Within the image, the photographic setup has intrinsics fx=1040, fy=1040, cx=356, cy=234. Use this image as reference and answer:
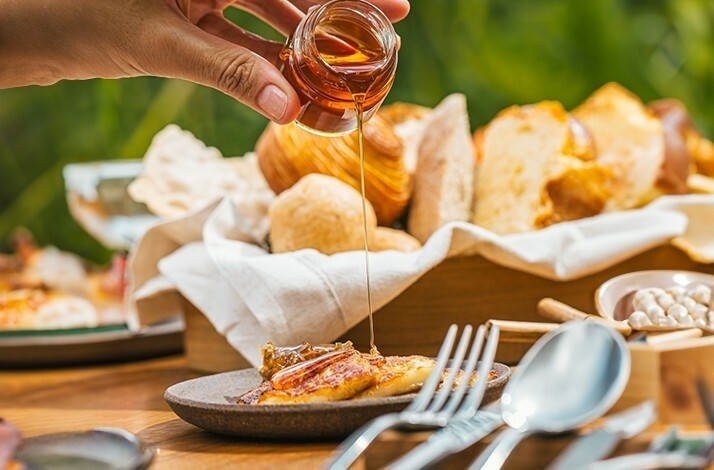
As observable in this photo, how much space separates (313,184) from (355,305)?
0.19m

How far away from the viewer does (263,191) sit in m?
1.74

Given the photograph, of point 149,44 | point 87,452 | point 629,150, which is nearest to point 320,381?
point 87,452

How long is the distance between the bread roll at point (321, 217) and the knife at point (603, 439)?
69cm

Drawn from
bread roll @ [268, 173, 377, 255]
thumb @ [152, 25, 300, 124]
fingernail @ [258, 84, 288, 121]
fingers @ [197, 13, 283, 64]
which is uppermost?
fingers @ [197, 13, 283, 64]

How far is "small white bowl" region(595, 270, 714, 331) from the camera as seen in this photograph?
130 centimetres

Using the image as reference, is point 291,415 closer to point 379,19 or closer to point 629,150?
point 379,19

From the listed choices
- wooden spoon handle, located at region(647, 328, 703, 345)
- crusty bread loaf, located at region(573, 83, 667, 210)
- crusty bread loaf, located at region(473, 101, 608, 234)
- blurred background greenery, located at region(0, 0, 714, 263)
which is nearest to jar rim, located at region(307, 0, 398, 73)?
wooden spoon handle, located at region(647, 328, 703, 345)

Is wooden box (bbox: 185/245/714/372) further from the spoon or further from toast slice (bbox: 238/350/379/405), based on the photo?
the spoon

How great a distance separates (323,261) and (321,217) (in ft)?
0.29

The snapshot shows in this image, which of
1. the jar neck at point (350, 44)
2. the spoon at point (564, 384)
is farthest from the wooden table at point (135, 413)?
the jar neck at point (350, 44)

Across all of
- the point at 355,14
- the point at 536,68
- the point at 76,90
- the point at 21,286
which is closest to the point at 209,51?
the point at 355,14

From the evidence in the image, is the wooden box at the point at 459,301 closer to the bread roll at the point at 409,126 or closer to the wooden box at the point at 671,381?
the bread roll at the point at 409,126

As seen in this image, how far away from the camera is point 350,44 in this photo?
1200 millimetres

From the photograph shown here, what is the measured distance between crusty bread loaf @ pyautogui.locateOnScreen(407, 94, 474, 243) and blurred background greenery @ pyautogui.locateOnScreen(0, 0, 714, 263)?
171 centimetres
